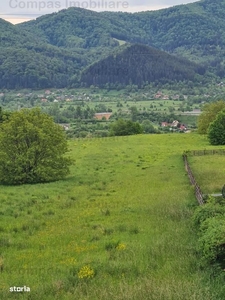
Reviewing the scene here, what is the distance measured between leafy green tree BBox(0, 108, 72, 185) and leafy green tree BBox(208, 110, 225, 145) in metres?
32.9

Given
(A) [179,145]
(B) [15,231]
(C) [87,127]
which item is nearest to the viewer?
(B) [15,231]

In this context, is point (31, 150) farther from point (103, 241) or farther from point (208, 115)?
point (208, 115)

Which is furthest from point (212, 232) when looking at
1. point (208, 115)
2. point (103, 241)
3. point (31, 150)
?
point (208, 115)

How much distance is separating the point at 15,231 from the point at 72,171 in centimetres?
2330

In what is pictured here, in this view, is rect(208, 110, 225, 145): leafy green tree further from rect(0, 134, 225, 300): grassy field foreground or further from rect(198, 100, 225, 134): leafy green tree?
rect(0, 134, 225, 300): grassy field foreground

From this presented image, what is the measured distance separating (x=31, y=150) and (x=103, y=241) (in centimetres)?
2073

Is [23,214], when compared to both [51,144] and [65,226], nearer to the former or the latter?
[65,226]

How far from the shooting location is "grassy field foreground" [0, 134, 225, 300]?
12992mm

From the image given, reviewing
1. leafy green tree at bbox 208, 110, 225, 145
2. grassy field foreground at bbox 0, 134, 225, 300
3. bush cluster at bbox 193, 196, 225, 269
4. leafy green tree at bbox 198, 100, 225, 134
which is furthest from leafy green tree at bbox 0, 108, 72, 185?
leafy green tree at bbox 198, 100, 225, 134

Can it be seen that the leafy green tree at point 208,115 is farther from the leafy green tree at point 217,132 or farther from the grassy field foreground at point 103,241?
the grassy field foreground at point 103,241

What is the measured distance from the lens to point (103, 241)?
1769cm

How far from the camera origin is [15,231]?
2020cm

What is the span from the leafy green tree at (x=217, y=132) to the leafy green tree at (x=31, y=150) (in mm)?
32938

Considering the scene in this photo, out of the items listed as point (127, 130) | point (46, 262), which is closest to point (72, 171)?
point (46, 262)
